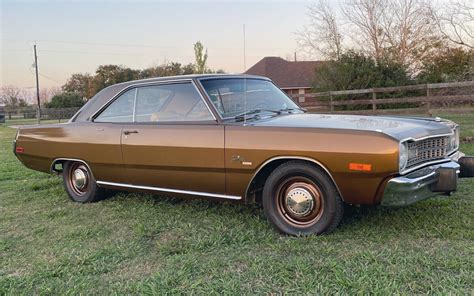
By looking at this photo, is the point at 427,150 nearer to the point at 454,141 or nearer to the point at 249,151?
the point at 454,141

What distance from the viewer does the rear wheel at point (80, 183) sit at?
201 inches

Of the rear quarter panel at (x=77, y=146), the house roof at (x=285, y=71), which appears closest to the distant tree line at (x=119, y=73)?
the house roof at (x=285, y=71)

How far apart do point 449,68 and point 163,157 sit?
21.9 meters

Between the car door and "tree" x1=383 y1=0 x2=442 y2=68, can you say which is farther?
"tree" x1=383 y1=0 x2=442 y2=68

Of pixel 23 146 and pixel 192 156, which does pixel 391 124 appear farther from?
pixel 23 146

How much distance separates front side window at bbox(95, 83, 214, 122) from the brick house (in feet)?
99.2

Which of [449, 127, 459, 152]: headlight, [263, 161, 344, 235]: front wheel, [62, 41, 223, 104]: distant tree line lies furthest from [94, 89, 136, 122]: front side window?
[62, 41, 223, 104]: distant tree line

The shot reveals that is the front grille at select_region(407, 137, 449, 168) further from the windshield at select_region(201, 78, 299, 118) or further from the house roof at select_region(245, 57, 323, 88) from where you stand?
the house roof at select_region(245, 57, 323, 88)

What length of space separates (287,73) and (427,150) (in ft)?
108

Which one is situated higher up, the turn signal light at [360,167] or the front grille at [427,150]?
the front grille at [427,150]

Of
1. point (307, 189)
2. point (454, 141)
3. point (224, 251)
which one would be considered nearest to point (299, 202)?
point (307, 189)

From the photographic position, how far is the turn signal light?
3264 millimetres

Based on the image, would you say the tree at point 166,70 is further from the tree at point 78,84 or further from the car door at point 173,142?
the car door at point 173,142

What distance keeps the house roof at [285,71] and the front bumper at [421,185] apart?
31710 mm
